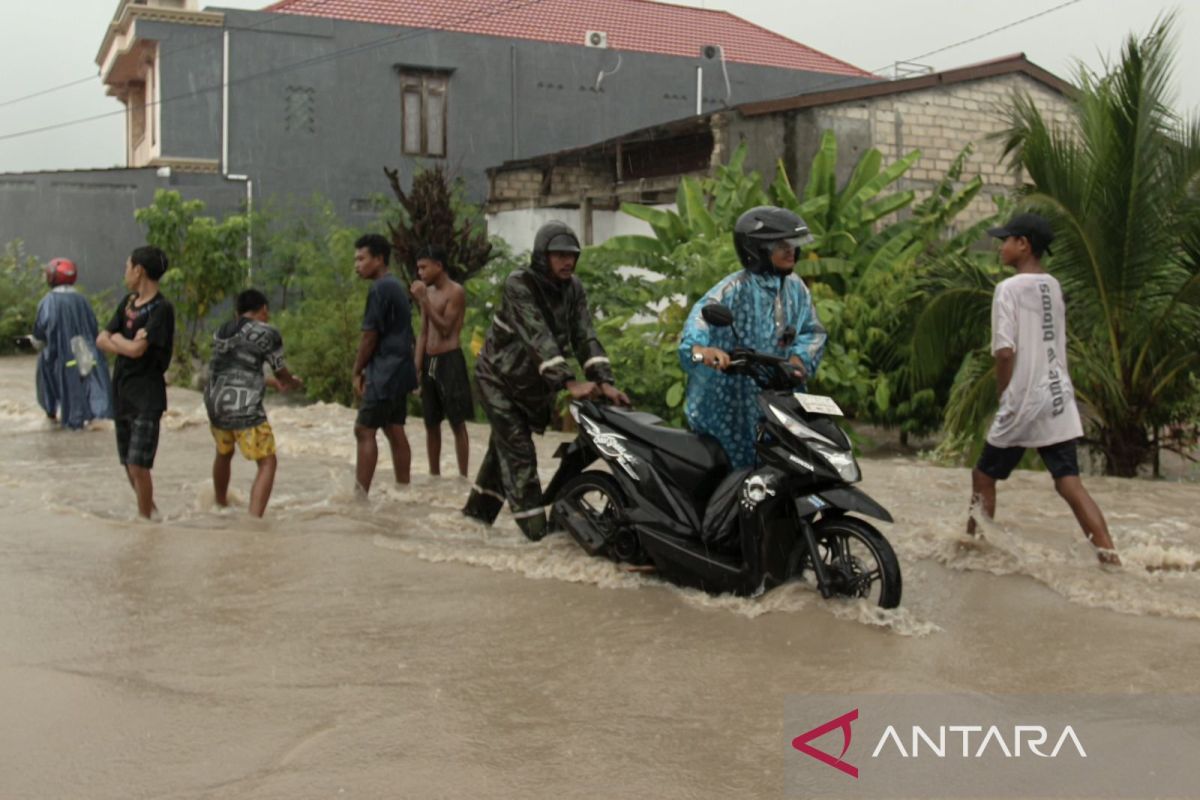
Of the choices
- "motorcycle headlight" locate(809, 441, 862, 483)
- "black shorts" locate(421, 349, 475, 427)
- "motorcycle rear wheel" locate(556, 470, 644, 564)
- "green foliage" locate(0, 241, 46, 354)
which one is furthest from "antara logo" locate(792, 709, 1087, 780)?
"green foliage" locate(0, 241, 46, 354)

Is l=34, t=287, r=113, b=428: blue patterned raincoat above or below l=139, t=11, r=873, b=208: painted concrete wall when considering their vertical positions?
below

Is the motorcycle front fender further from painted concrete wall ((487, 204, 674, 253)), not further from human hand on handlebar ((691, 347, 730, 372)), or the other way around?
painted concrete wall ((487, 204, 674, 253))

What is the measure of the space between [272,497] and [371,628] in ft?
12.8

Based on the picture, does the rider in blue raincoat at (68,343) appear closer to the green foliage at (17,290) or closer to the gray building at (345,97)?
the gray building at (345,97)

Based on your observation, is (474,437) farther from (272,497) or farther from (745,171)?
(745,171)

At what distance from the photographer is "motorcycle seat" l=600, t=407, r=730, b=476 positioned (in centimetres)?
594

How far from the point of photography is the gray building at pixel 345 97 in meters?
24.6

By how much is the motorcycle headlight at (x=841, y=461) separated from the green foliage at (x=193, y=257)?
16031mm

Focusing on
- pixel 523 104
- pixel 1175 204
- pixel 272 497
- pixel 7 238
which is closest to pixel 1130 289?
pixel 1175 204

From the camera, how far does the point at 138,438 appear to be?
292 inches

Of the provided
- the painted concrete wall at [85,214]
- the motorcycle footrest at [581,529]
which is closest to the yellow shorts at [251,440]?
the motorcycle footrest at [581,529]

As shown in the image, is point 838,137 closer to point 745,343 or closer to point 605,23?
point 605,23

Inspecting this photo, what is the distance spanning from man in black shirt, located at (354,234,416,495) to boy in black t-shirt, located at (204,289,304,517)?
2.45ft

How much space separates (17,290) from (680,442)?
22823 millimetres
